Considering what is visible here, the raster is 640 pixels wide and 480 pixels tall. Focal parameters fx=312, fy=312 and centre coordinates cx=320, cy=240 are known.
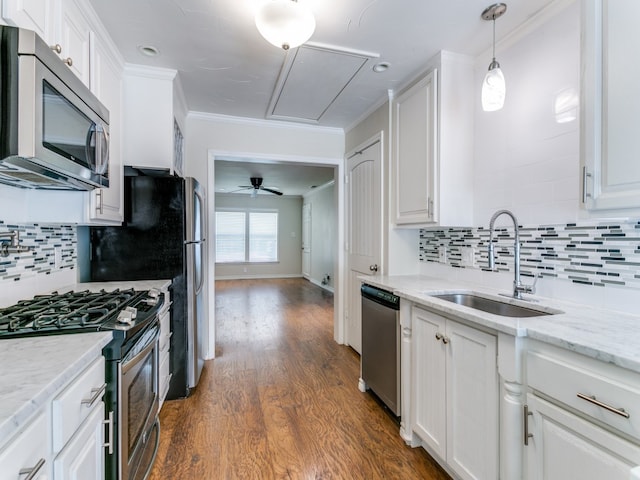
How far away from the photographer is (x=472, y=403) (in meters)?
1.43

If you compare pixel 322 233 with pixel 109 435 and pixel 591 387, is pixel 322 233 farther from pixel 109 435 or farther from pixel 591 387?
pixel 591 387

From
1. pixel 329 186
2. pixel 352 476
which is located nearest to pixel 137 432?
pixel 352 476

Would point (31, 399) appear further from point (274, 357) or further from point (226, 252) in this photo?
point (226, 252)

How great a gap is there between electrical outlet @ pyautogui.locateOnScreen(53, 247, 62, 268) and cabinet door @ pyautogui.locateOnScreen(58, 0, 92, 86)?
3.21 ft

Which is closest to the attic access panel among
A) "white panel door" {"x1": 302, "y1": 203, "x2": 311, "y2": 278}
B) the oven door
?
the oven door

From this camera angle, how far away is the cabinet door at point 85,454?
2.85ft

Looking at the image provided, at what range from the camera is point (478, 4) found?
166 cm

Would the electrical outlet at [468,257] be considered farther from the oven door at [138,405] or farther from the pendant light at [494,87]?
the oven door at [138,405]

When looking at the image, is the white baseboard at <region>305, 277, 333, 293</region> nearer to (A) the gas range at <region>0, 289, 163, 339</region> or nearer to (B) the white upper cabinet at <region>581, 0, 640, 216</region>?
(A) the gas range at <region>0, 289, 163, 339</region>

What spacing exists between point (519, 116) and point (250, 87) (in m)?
1.99

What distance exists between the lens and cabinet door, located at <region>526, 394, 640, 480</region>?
886 mm

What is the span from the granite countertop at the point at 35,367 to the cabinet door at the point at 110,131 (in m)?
0.86

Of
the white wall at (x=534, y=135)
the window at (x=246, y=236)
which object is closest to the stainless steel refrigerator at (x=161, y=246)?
the white wall at (x=534, y=135)

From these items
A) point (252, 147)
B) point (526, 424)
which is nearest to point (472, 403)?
point (526, 424)
